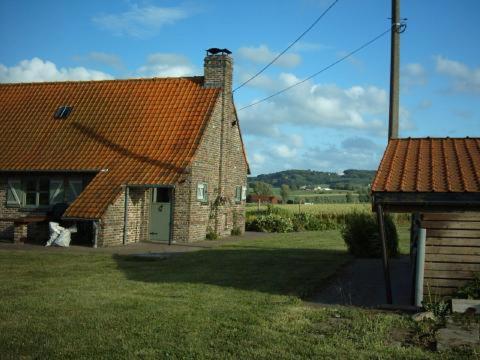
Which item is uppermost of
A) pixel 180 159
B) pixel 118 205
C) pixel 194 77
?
pixel 194 77

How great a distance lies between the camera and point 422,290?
9398mm

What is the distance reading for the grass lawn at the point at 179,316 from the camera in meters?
6.66

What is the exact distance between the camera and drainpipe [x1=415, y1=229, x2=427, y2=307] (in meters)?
9.31

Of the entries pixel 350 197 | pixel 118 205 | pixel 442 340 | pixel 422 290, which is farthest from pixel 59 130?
pixel 350 197

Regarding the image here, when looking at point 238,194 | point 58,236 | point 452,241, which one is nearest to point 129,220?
point 58,236

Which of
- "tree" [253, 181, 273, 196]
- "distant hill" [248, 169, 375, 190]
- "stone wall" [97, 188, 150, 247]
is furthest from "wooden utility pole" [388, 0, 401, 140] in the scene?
"distant hill" [248, 169, 375, 190]

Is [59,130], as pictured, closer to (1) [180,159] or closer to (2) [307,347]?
(1) [180,159]

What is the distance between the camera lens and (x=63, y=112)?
2541cm

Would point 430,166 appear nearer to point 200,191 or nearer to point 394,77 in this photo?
point 394,77

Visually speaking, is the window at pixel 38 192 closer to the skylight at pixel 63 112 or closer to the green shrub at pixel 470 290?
the skylight at pixel 63 112

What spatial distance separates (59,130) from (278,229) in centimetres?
1439

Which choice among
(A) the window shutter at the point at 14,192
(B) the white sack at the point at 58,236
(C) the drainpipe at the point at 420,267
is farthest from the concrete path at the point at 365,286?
(A) the window shutter at the point at 14,192

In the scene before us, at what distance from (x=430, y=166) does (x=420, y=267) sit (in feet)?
7.49

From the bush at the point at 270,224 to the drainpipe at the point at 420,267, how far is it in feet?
74.3
